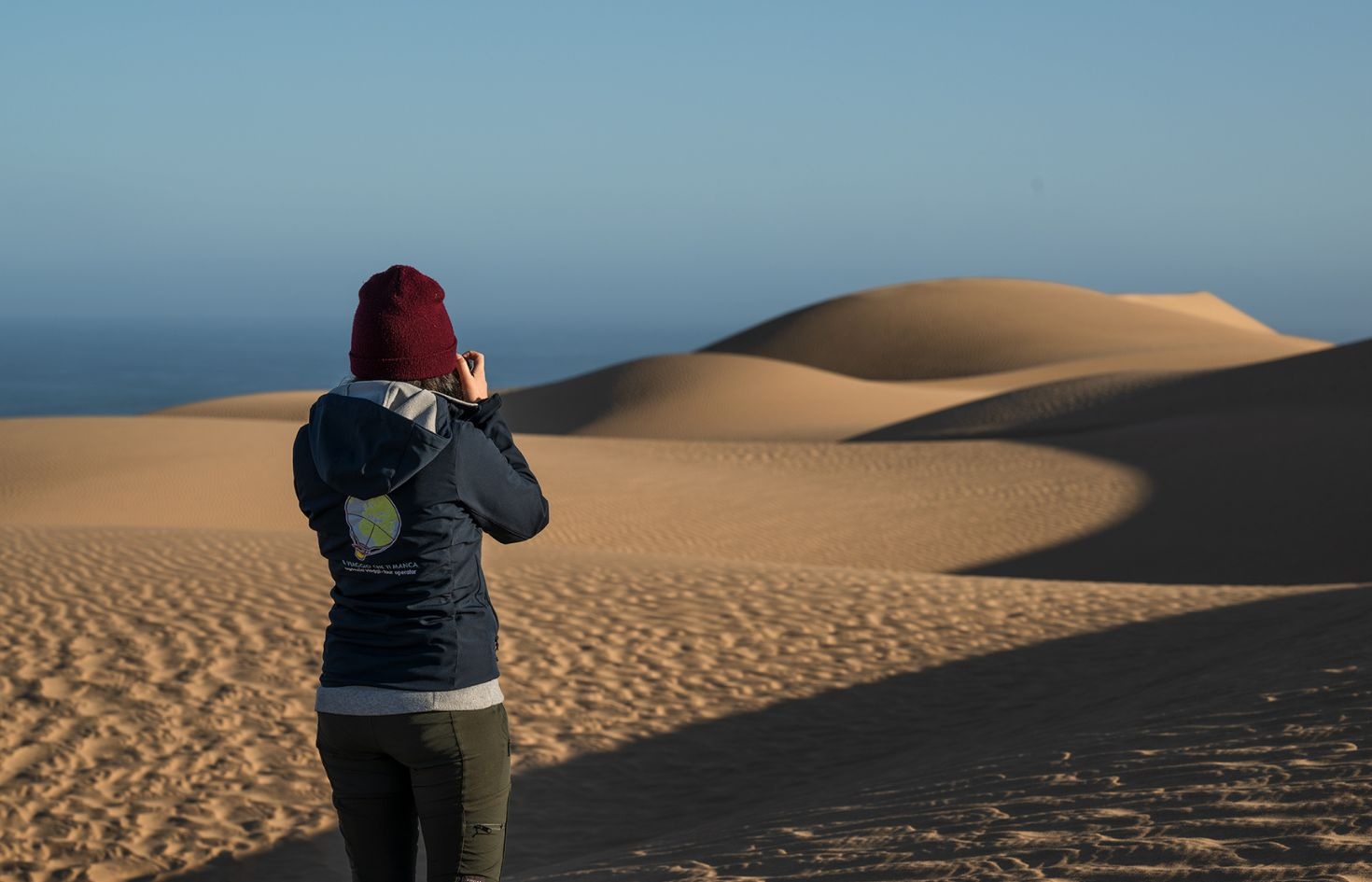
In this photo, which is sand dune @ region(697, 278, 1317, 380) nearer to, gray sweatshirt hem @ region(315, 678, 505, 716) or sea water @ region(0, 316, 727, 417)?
sea water @ region(0, 316, 727, 417)

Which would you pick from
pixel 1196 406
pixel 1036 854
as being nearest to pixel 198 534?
pixel 1036 854

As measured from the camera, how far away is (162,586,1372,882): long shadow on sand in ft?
16.1

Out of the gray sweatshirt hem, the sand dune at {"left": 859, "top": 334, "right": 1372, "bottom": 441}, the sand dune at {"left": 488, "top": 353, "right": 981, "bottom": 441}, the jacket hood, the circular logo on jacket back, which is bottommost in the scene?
the gray sweatshirt hem

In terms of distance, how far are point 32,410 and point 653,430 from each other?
52.0 meters

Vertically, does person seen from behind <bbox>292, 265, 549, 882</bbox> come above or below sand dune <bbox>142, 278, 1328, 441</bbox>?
below

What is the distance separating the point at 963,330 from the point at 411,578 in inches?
1852

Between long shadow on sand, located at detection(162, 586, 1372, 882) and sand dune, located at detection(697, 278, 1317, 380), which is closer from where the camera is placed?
long shadow on sand, located at detection(162, 586, 1372, 882)

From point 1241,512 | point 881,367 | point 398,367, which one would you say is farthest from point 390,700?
point 881,367

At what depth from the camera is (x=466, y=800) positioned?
249 cm

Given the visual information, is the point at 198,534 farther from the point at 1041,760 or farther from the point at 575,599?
the point at 1041,760

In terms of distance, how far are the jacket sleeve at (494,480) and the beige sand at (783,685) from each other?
1.72 metres

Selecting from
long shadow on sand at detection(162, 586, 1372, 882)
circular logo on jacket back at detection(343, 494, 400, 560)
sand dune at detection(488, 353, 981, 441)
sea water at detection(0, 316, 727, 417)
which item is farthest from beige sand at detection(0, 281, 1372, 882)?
sea water at detection(0, 316, 727, 417)

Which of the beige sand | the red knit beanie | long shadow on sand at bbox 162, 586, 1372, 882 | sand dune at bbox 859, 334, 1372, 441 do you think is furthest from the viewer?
sand dune at bbox 859, 334, 1372, 441

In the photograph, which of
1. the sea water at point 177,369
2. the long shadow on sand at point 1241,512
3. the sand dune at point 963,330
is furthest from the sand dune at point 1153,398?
the sea water at point 177,369
